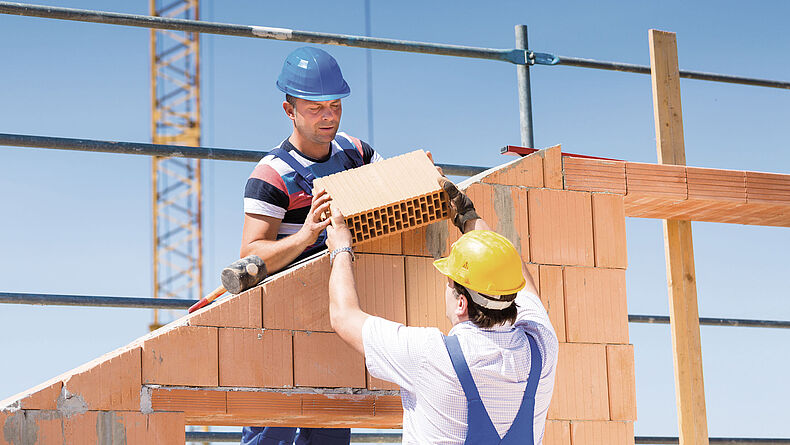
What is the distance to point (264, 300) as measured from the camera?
3482 millimetres

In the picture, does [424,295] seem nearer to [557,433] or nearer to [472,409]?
[557,433]

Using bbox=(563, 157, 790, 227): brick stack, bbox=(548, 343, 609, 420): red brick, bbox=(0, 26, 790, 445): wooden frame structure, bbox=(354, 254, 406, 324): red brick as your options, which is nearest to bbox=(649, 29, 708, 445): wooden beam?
bbox=(0, 26, 790, 445): wooden frame structure

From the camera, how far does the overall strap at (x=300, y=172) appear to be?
12.3ft

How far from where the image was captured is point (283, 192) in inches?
145

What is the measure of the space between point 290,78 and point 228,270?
0.85 m

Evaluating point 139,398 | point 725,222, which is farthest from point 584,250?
point 139,398

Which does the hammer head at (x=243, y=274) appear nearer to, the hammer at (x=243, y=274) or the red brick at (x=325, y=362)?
the hammer at (x=243, y=274)

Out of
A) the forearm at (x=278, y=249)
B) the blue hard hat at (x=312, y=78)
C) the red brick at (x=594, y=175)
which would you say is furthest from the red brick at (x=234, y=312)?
the red brick at (x=594, y=175)

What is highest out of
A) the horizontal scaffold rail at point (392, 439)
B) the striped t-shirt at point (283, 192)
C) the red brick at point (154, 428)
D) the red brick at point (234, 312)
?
the striped t-shirt at point (283, 192)

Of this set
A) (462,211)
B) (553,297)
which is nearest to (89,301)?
(462,211)

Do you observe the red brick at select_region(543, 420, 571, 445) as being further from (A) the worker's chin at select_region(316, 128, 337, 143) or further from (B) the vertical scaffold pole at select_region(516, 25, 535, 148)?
(B) the vertical scaffold pole at select_region(516, 25, 535, 148)

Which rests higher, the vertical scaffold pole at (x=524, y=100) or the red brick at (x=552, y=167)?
the vertical scaffold pole at (x=524, y=100)

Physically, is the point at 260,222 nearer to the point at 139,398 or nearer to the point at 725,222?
the point at 139,398

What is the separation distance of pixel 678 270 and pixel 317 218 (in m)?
2.16
